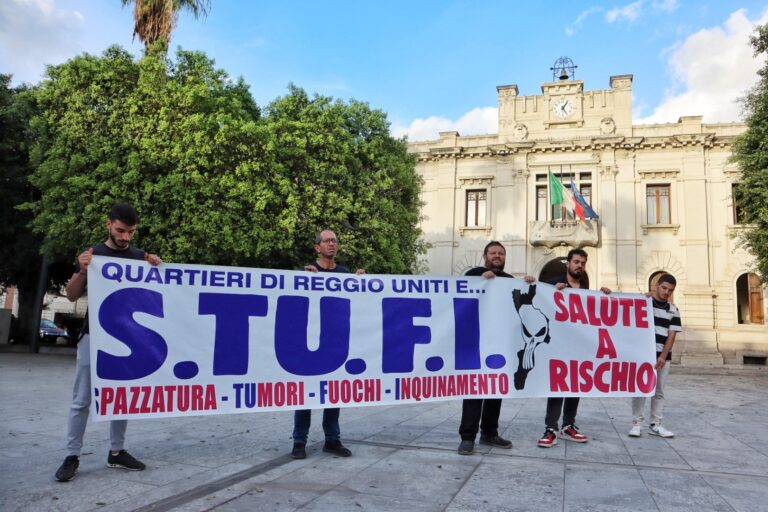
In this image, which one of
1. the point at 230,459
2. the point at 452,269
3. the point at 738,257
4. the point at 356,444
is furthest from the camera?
the point at 452,269

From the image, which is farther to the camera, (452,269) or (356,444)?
(452,269)

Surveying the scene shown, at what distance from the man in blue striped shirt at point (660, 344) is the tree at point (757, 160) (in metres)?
12.0

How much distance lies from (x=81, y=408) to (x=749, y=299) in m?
27.8

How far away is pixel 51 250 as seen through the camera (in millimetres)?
16438

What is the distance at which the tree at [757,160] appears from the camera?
15.7m

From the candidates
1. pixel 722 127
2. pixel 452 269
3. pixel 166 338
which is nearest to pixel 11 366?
pixel 166 338

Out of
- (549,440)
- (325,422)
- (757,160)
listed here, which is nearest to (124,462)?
(325,422)

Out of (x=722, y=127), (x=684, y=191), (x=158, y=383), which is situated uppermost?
(x=722, y=127)

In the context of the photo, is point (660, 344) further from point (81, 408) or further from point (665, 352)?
point (81, 408)

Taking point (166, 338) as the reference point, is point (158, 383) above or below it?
below

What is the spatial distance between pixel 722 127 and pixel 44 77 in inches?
1106

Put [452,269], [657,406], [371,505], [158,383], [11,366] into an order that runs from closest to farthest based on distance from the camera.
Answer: [371,505], [158,383], [657,406], [11,366], [452,269]

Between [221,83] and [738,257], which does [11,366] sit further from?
[738,257]

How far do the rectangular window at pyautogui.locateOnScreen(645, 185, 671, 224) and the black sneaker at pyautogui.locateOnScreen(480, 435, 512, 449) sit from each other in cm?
2379
